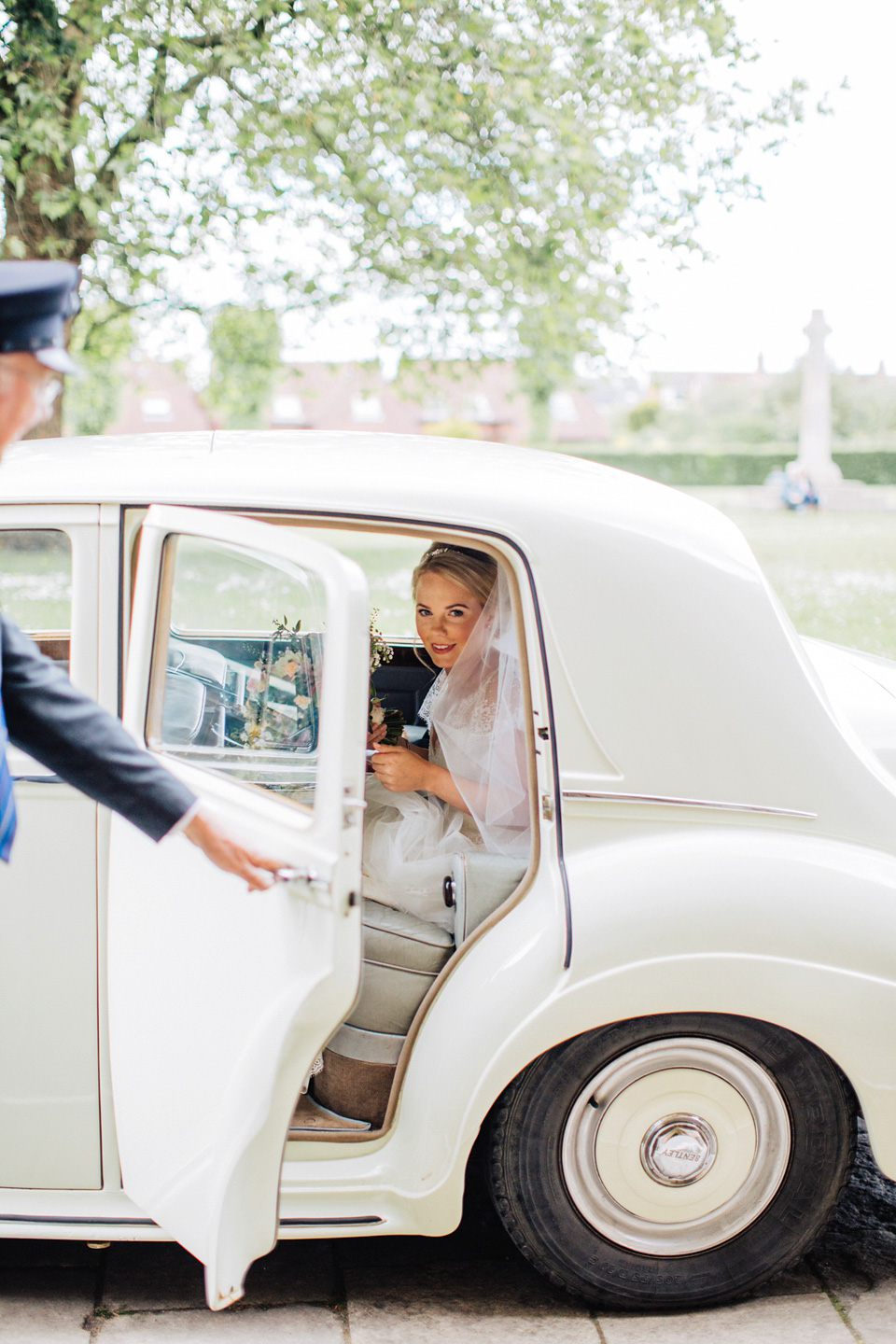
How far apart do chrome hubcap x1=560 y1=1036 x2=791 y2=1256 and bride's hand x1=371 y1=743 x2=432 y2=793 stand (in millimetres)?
862

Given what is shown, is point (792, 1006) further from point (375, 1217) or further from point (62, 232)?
point (62, 232)

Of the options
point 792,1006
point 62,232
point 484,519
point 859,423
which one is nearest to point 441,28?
point 62,232

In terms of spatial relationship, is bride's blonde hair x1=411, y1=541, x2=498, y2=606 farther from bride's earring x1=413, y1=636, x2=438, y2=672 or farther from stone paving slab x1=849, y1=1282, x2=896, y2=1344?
stone paving slab x1=849, y1=1282, x2=896, y2=1344

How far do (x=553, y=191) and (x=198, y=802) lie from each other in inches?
351

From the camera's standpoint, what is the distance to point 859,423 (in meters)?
63.1

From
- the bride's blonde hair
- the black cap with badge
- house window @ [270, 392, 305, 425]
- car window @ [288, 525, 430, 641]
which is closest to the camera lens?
the black cap with badge

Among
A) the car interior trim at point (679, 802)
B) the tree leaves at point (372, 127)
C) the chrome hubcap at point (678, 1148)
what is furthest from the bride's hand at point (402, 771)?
the tree leaves at point (372, 127)

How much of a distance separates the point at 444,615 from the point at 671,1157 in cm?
147

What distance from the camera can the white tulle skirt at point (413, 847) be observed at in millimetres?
2781

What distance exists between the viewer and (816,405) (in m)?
35.2

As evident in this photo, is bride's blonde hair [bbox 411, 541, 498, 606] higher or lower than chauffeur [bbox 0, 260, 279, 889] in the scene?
higher

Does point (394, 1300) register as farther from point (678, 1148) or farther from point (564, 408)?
point (564, 408)

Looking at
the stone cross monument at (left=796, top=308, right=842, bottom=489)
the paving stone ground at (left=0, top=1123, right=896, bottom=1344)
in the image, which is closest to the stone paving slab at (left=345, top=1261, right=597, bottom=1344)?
the paving stone ground at (left=0, top=1123, right=896, bottom=1344)

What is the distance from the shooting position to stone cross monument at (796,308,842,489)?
3466 centimetres
